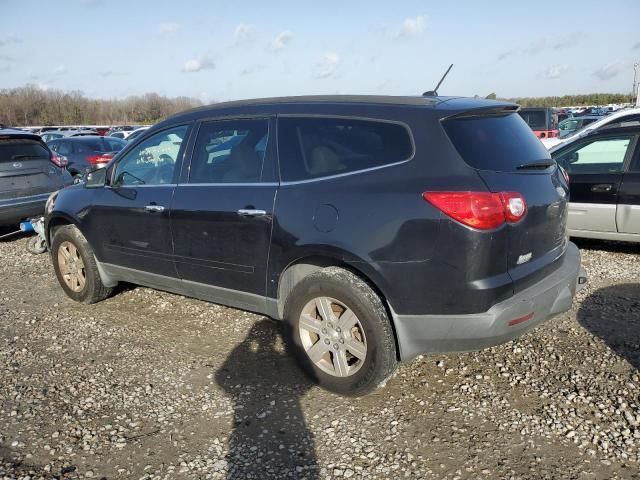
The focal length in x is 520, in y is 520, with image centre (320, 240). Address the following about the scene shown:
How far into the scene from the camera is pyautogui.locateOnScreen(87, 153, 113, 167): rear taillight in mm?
12789

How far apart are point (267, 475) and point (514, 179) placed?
2057 millimetres

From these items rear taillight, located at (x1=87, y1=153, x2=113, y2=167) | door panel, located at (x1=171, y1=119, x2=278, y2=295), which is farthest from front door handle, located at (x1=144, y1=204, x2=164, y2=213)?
rear taillight, located at (x1=87, y1=153, x2=113, y2=167)

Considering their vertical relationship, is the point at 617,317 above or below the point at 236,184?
below

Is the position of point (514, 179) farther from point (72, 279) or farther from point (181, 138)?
point (72, 279)

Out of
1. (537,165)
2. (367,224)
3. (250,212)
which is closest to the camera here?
(367,224)

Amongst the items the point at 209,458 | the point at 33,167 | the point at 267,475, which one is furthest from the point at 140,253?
the point at 33,167

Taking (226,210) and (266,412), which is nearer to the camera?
(266,412)

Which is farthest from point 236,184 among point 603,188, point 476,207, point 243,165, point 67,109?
point 67,109

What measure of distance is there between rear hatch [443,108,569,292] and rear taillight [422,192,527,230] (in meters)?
0.06

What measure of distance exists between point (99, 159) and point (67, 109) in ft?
200

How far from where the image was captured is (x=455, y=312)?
2818mm

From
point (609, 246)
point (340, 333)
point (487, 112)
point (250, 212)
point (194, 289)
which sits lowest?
point (609, 246)

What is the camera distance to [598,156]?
6309 millimetres

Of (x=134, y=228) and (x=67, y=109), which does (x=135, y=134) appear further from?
(x=67, y=109)
